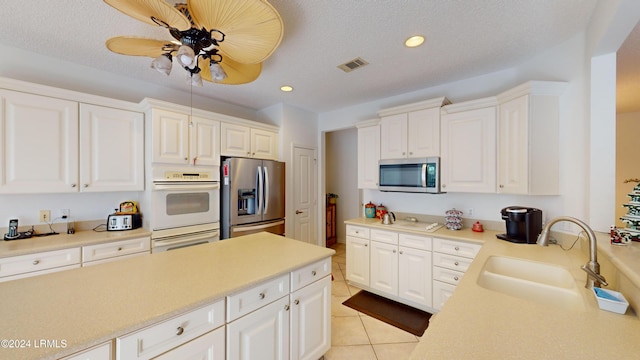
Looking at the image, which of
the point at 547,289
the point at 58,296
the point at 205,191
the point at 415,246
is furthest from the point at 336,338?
the point at 205,191

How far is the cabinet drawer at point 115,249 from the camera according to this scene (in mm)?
2033

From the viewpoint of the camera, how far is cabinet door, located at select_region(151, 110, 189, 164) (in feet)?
7.94

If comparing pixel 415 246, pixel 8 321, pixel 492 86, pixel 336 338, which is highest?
pixel 492 86

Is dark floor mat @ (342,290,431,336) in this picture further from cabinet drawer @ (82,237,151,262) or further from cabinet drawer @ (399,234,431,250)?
cabinet drawer @ (82,237,151,262)

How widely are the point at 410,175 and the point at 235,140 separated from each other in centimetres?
217

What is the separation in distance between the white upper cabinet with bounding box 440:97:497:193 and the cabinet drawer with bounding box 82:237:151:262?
3061 mm

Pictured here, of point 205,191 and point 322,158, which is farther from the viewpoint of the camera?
point 322,158

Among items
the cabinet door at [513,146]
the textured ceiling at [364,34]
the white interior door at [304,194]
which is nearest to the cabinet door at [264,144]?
the white interior door at [304,194]

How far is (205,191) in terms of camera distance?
279 cm

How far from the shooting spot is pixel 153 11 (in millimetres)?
1087

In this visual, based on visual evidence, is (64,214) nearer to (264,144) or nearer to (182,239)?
(182,239)

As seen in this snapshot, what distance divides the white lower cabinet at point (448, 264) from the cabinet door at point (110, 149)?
3.09 m

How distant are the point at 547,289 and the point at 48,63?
4162mm

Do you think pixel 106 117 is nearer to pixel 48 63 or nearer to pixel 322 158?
pixel 48 63
